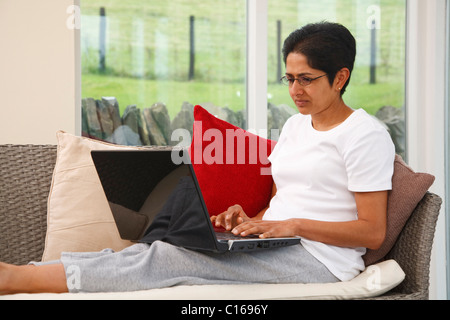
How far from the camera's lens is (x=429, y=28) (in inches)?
111

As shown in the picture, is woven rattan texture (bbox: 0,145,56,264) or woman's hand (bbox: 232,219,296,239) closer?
woman's hand (bbox: 232,219,296,239)

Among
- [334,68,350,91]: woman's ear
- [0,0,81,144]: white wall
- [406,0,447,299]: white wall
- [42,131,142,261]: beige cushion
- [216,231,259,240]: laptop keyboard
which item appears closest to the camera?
[216,231,259,240]: laptop keyboard

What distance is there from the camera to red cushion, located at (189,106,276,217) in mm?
1813

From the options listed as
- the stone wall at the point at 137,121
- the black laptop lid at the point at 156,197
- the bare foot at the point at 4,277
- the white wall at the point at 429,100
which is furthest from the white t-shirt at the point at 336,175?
the white wall at the point at 429,100

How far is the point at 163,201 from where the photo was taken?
133 centimetres

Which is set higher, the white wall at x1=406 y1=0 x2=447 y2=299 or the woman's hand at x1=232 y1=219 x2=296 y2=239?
the white wall at x1=406 y1=0 x2=447 y2=299

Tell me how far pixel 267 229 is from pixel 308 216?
0.19m

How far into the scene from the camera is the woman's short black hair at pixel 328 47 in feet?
5.19

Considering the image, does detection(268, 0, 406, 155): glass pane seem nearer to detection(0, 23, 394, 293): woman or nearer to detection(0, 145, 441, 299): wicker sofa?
detection(0, 23, 394, 293): woman

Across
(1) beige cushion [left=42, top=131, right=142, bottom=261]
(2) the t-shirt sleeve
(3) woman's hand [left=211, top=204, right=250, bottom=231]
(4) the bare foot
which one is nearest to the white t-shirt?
(2) the t-shirt sleeve

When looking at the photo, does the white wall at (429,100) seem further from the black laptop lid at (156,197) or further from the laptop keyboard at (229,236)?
the black laptop lid at (156,197)

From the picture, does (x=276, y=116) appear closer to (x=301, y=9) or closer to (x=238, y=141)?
(x=301, y=9)

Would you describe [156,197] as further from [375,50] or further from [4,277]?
[375,50]

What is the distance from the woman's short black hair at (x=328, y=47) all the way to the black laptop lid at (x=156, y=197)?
601 millimetres
